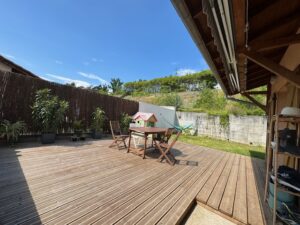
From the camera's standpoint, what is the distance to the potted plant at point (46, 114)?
16.3 feet

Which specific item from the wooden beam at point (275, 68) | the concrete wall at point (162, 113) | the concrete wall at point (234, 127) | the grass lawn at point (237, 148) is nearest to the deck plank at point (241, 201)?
the wooden beam at point (275, 68)

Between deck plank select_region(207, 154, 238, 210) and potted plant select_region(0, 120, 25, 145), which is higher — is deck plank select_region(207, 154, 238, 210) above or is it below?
below

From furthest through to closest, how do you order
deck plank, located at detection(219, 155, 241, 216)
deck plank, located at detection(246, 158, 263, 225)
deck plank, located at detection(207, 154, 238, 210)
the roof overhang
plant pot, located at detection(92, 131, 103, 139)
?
plant pot, located at detection(92, 131, 103, 139) → deck plank, located at detection(207, 154, 238, 210) → deck plank, located at detection(219, 155, 241, 216) → deck plank, located at detection(246, 158, 263, 225) → the roof overhang

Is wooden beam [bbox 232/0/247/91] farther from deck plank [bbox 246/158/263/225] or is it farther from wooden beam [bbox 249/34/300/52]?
deck plank [bbox 246/158/263/225]

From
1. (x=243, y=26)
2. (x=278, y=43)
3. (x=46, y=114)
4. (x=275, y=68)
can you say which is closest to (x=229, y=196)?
(x=275, y=68)

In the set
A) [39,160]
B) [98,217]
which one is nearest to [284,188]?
[98,217]

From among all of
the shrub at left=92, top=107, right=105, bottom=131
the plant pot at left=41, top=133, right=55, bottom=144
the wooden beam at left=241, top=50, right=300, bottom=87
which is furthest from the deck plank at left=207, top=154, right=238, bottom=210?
the shrub at left=92, top=107, right=105, bottom=131

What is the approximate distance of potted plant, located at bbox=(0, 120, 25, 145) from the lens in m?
4.12

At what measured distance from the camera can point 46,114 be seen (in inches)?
195

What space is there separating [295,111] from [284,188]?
0.99 metres

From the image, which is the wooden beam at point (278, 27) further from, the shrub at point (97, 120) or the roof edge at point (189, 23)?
the shrub at point (97, 120)

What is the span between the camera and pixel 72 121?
6297 millimetres

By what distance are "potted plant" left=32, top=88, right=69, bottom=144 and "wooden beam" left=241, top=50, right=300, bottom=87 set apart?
535cm

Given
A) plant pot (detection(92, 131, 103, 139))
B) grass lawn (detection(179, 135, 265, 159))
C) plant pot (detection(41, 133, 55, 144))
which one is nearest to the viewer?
plant pot (detection(41, 133, 55, 144))
